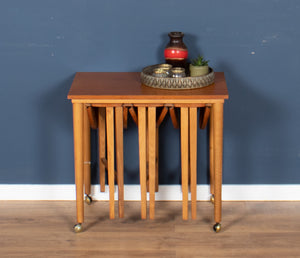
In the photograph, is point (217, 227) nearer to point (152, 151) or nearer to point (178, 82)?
point (152, 151)

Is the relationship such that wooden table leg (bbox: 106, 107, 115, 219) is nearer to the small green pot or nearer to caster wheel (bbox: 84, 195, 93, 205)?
caster wheel (bbox: 84, 195, 93, 205)

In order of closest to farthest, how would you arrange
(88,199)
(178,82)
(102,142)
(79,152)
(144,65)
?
(178,82) → (79,152) → (144,65) → (102,142) → (88,199)

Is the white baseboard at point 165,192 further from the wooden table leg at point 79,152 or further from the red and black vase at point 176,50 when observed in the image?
the red and black vase at point 176,50

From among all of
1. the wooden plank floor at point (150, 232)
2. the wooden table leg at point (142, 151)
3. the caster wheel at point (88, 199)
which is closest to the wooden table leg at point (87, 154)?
the caster wheel at point (88, 199)

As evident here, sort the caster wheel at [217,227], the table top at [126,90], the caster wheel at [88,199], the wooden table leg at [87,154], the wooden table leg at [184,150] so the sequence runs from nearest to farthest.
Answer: the table top at [126,90], the wooden table leg at [184,150], the caster wheel at [217,227], the wooden table leg at [87,154], the caster wheel at [88,199]

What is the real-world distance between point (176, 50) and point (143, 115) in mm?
392

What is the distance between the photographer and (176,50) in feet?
10.8

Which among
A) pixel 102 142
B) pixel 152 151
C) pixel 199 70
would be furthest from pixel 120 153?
pixel 199 70

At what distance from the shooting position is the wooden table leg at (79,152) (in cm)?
317

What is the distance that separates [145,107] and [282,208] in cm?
108

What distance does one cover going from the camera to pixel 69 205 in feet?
12.2

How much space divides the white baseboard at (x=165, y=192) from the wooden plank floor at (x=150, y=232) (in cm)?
4

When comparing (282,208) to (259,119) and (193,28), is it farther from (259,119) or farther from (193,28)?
(193,28)

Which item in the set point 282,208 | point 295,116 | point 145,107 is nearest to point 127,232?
point 145,107
